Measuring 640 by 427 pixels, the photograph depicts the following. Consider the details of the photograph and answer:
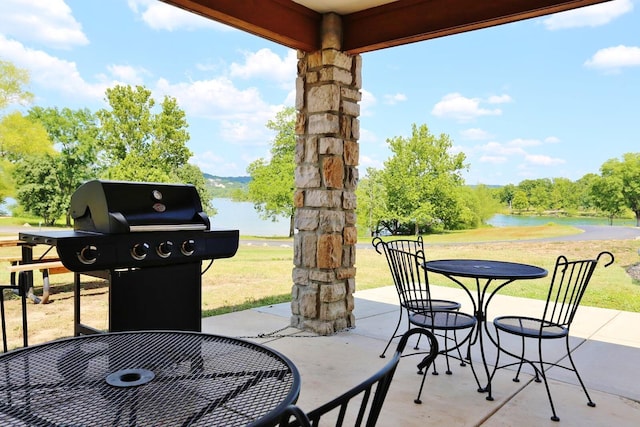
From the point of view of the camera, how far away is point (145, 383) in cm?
111

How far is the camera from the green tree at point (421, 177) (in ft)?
43.8

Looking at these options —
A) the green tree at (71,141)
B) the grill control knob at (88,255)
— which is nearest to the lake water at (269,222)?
the green tree at (71,141)

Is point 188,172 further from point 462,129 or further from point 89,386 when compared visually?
point 462,129

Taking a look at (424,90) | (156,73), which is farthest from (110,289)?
(424,90)

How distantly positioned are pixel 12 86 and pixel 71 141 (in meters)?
1.44

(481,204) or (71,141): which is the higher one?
(71,141)

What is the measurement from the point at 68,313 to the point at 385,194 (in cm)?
1080

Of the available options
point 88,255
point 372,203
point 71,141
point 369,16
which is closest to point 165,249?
point 88,255

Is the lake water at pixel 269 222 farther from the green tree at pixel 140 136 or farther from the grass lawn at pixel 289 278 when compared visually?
the green tree at pixel 140 136

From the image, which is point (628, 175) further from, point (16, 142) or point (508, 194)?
point (16, 142)

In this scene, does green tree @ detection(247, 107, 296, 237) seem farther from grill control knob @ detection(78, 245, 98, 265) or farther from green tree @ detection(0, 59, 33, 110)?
grill control knob @ detection(78, 245, 98, 265)

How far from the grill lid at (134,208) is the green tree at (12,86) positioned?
18.0ft

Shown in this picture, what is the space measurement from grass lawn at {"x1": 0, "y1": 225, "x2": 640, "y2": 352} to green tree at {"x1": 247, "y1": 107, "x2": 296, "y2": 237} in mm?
1491

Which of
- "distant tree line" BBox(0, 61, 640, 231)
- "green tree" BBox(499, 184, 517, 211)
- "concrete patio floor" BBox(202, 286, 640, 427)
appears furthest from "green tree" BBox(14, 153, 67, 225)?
"green tree" BBox(499, 184, 517, 211)
